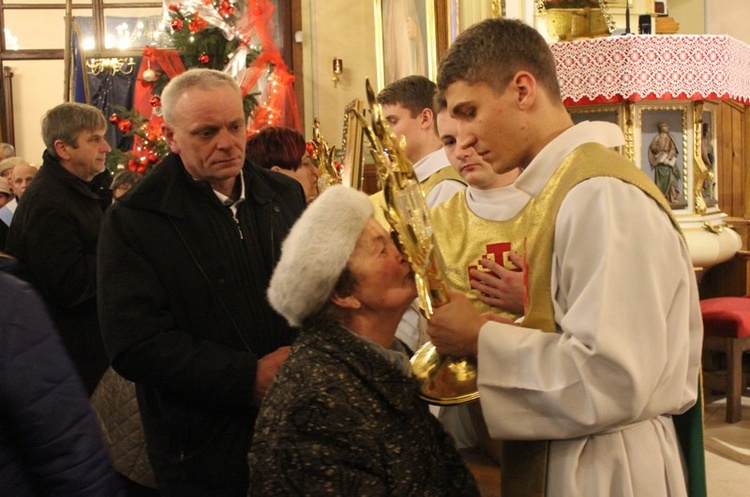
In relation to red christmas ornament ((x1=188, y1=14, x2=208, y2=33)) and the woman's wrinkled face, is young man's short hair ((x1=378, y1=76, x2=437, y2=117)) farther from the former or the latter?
red christmas ornament ((x1=188, y1=14, x2=208, y2=33))

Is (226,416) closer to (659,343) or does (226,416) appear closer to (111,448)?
(111,448)

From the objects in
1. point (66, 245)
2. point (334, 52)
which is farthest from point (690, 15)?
point (66, 245)

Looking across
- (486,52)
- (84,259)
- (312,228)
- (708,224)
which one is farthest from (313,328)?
(708,224)

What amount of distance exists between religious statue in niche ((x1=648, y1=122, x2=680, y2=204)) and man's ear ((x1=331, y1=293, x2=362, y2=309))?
12.6 ft

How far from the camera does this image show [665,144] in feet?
17.3

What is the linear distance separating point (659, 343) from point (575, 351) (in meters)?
0.15

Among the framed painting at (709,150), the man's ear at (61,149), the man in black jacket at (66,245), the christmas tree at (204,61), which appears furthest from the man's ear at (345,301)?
the christmas tree at (204,61)

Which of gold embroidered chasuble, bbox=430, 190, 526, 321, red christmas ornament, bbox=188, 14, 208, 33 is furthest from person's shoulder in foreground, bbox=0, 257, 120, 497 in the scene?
red christmas ornament, bbox=188, 14, 208, 33

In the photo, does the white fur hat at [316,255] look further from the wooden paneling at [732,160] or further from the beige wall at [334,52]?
the beige wall at [334,52]

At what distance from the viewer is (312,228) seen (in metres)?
1.82

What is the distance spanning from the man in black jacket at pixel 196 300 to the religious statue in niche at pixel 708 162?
3.86 meters

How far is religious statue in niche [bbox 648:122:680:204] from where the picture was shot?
17.2 ft

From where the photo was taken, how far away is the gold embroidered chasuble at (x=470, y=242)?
7.52 ft

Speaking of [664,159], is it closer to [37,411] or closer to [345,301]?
[345,301]
